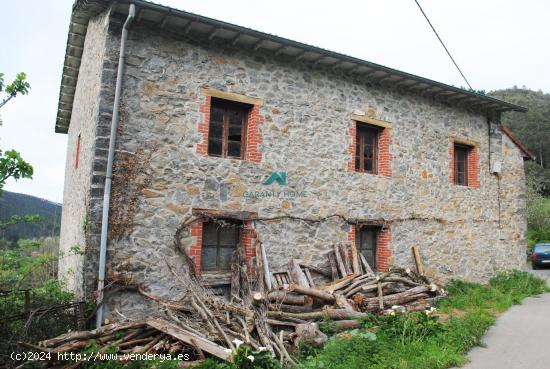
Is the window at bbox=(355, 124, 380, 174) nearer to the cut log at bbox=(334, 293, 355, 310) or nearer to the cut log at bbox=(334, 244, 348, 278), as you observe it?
the cut log at bbox=(334, 244, 348, 278)

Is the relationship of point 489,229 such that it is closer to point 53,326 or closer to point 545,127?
point 53,326

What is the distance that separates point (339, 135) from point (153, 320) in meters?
5.76

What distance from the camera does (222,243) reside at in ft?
26.2

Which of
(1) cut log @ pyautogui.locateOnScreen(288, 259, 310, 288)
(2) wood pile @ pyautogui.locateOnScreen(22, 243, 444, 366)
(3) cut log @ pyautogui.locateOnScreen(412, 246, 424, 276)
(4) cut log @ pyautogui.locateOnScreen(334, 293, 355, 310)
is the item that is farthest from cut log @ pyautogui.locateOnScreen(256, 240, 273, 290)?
(3) cut log @ pyautogui.locateOnScreen(412, 246, 424, 276)

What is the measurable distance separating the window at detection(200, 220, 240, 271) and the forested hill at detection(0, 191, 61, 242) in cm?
1227

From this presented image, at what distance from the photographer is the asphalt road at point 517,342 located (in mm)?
5820

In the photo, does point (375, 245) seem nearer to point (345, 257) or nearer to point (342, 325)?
point (345, 257)

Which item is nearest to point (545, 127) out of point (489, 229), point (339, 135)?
point (489, 229)

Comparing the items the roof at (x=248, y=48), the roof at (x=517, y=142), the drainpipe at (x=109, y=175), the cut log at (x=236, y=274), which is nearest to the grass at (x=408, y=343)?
the cut log at (x=236, y=274)

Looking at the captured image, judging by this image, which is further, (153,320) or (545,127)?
(545,127)

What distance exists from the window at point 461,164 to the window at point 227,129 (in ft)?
23.0

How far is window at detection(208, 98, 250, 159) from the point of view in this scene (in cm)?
802

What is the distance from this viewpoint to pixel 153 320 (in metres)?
6.06

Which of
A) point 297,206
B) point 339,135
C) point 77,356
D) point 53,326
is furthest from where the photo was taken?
point 339,135
